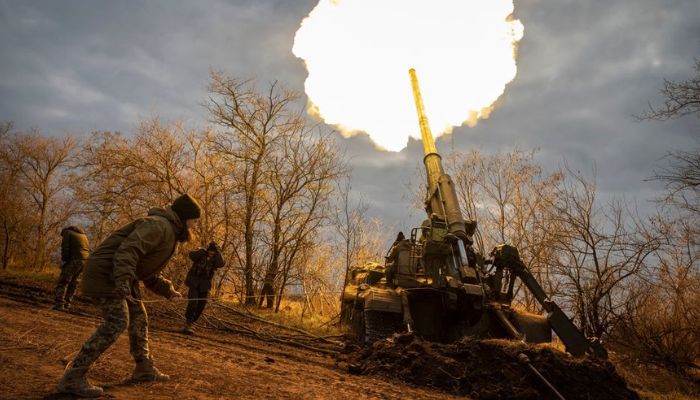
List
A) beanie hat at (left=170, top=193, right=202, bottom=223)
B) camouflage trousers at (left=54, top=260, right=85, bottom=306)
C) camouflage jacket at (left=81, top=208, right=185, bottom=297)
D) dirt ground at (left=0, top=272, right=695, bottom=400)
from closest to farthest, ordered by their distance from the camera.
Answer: camouflage jacket at (left=81, top=208, right=185, bottom=297), dirt ground at (left=0, top=272, right=695, bottom=400), beanie hat at (left=170, top=193, right=202, bottom=223), camouflage trousers at (left=54, top=260, right=85, bottom=306)

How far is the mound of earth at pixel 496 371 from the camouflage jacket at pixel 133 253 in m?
3.93

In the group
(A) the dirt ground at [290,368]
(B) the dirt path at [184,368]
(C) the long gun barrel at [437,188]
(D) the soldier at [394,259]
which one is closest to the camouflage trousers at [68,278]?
(A) the dirt ground at [290,368]

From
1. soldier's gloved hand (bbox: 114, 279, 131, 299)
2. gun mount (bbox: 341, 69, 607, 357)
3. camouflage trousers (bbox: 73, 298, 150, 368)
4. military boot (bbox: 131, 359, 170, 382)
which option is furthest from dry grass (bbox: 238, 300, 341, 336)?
soldier's gloved hand (bbox: 114, 279, 131, 299)

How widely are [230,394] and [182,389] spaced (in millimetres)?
465

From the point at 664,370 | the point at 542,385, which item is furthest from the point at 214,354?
the point at 664,370

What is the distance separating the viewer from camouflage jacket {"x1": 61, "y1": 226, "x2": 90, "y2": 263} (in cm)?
1121

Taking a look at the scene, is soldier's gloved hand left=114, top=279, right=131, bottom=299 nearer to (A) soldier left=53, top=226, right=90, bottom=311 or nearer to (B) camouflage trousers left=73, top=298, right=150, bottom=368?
(B) camouflage trousers left=73, top=298, right=150, bottom=368

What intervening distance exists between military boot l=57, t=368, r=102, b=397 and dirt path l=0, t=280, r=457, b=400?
103mm

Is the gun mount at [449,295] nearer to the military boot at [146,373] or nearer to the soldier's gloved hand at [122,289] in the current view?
the military boot at [146,373]

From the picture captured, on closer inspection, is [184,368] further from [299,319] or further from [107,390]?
[299,319]

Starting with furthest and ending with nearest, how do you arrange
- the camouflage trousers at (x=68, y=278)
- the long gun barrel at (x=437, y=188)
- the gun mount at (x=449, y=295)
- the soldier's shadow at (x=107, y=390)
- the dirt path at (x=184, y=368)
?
the camouflage trousers at (x=68, y=278), the long gun barrel at (x=437, y=188), the gun mount at (x=449, y=295), the dirt path at (x=184, y=368), the soldier's shadow at (x=107, y=390)

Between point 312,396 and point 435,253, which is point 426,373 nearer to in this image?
point 312,396

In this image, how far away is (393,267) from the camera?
428 inches

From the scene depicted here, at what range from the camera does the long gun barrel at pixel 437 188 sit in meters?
10.6
